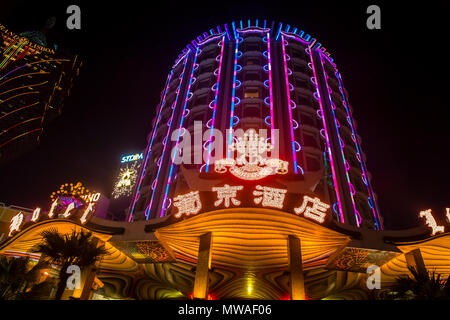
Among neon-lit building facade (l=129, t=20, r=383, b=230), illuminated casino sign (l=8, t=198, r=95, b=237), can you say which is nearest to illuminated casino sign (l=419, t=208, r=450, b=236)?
neon-lit building facade (l=129, t=20, r=383, b=230)

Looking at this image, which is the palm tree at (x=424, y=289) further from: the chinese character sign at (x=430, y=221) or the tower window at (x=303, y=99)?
the tower window at (x=303, y=99)

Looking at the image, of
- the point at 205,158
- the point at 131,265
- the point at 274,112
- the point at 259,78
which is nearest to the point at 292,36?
the point at 259,78

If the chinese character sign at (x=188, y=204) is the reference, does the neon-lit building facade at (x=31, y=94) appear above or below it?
above

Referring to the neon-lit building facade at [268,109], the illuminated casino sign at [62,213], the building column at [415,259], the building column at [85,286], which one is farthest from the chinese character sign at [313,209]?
the illuminated casino sign at [62,213]

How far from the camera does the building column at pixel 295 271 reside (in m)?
13.0

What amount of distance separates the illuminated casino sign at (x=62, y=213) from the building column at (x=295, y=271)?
11.7 m

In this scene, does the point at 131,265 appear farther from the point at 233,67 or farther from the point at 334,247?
the point at 233,67

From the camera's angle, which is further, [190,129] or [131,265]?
[190,129]

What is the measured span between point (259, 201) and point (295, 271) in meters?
3.71

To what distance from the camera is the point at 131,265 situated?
1998 centimetres

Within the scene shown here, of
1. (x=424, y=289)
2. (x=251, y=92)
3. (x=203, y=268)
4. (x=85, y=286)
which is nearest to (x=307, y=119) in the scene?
(x=251, y=92)

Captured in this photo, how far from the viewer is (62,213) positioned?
17.7 meters

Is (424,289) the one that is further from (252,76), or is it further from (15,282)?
(252,76)

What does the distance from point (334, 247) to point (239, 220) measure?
5657mm
